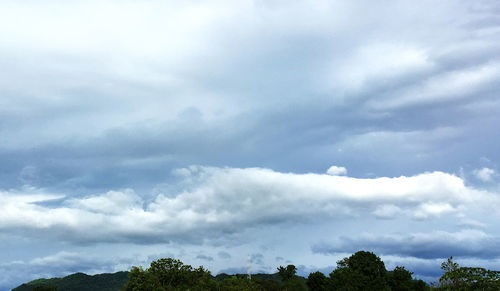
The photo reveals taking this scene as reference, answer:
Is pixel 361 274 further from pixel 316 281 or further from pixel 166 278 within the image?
pixel 166 278

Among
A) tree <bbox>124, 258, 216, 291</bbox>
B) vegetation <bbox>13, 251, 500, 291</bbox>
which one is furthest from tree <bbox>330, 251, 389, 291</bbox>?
tree <bbox>124, 258, 216, 291</bbox>

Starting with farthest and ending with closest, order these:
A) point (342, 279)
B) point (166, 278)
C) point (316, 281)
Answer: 1. point (316, 281)
2. point (342, 279)
3. point (166, 278)

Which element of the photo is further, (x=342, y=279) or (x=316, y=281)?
(x=316, y=281)

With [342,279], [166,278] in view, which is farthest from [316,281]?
[166,278]

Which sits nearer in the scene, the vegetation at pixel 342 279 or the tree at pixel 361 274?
the vegetation at pixel 342 279

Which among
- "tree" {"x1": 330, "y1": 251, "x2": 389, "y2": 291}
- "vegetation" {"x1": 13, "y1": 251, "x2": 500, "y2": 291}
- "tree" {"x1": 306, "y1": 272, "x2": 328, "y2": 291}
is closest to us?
"vegetation" {"x1": 13, "y1": 251, "x2": 500, "y2": 291}

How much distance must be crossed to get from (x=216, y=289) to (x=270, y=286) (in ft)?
225

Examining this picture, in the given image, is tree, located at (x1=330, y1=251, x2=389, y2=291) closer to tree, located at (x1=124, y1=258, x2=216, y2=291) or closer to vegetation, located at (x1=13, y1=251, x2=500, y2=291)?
vegetation, located at (x1=13, y1=251, x2=500, y2=291)

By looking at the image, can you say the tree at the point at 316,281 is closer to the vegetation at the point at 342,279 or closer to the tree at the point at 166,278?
the vegetation at the point at 342,279

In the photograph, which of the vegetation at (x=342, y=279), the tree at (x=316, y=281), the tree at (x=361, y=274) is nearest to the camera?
the vegetation at (x=342, y=279)

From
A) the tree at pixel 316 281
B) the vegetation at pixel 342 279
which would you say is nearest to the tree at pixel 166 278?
the vegetation at pixel 342 279

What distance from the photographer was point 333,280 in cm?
16288

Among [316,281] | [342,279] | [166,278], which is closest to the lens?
[166,278]

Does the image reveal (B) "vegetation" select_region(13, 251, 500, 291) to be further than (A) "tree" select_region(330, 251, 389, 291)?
No
